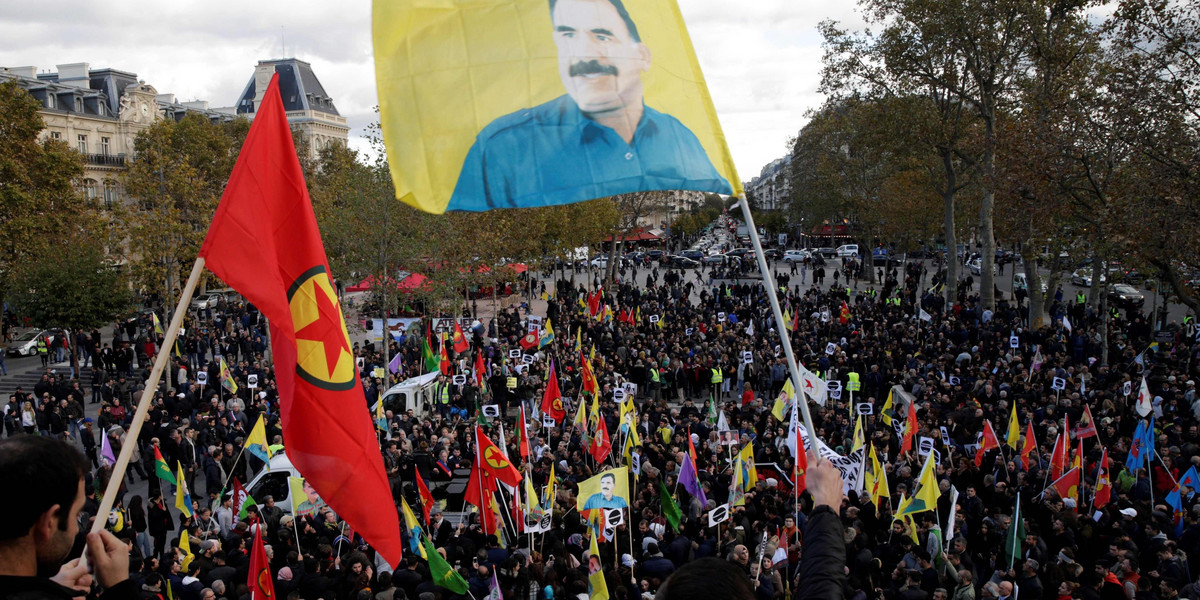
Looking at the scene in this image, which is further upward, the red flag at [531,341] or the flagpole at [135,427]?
the flagpole at [135,427]

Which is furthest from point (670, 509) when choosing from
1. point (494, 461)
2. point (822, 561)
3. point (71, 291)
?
point (71, 291)

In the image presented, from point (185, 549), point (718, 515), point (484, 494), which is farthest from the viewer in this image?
point (484, 494)

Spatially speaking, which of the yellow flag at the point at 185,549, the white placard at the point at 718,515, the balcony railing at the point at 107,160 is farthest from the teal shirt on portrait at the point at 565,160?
the balcony railing at the point at 107,160

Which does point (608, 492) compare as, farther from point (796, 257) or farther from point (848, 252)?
point (848, 252)

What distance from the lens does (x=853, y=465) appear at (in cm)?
1266

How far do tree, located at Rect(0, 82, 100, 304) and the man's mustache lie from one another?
31.0 metres

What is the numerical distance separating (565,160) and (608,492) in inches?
250

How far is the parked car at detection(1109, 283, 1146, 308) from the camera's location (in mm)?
34525

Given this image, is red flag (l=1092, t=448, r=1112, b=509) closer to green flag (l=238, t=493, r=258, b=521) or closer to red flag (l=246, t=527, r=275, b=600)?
red flag (l=246, t=527, r=275, b=600)

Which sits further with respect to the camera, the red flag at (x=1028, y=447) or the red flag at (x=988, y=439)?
the red flag at (x=988, y=439)

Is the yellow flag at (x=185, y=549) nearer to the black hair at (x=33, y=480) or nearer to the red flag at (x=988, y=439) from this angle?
the black hair at (x=33, y=480)

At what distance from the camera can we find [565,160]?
4.86 m

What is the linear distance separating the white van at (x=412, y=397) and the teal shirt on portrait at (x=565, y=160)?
15.5 m

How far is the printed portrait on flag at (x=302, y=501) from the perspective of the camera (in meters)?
11.7
